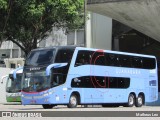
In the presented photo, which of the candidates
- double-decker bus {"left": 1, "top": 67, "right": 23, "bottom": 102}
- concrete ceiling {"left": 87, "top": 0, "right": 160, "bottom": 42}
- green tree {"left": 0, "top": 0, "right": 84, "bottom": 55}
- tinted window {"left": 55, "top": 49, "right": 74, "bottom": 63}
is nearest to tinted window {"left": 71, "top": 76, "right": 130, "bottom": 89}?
tinted window {"left": 55, "top": 49, "right": 74, "bottom": 63}

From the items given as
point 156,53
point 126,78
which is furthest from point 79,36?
point 126,78

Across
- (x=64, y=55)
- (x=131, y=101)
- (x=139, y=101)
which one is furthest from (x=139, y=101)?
(x=64, y=55)

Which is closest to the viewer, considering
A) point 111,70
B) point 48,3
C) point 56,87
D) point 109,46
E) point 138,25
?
point 56,87

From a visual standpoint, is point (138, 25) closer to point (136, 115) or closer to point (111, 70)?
point (111, 70)

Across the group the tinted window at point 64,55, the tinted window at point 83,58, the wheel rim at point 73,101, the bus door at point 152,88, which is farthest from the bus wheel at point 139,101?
the tinted window at point 64,55

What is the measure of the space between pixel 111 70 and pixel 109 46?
2039 centimetres

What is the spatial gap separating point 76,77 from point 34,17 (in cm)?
972

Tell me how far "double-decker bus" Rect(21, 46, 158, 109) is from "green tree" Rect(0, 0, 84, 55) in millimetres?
7860

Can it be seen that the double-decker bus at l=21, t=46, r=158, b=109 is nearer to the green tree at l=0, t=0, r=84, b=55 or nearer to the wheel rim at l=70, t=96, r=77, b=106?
the wheel rim at l=70, t=96, r=77, b=106

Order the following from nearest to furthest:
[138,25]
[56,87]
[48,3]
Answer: [56,87] → [48,3] → [138,25]

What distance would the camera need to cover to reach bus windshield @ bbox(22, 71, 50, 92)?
24.3 m

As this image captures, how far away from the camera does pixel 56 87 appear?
2431 centimetres

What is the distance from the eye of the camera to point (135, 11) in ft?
122

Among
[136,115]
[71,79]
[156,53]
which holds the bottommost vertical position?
[136,115]
